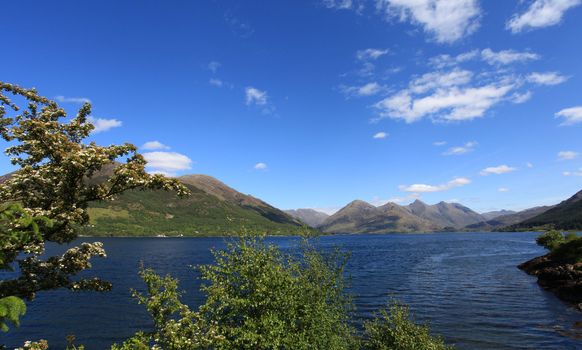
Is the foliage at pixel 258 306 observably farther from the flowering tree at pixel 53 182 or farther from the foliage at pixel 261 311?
the flowering tree at pixel 53 182

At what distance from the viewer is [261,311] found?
24.1 meters

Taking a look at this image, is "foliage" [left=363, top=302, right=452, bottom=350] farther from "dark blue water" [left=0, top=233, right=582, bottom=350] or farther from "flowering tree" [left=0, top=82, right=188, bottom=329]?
"flowering tree" [left=0, top=82, right=188, bottom=329]

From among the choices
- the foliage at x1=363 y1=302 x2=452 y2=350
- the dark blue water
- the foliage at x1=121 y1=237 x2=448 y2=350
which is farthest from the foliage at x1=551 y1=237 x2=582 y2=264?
the foliage at x1=121 y1=237 x2=448 y2=350

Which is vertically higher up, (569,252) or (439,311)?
(569,252)

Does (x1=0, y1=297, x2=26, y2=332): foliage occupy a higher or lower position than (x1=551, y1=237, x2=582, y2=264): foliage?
higher

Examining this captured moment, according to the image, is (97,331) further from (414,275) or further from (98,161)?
(414,275)

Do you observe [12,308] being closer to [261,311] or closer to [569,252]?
[261,311]

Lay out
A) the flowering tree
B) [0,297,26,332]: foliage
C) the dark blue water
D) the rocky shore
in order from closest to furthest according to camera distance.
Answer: [0,297,26,332]: foliage
the flowering tree
the dark blue water
the rocky shore

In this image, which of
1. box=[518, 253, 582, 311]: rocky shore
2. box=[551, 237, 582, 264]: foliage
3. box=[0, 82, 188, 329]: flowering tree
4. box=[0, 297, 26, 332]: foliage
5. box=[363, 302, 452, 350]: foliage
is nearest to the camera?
box=[0, 297, 26, 332]: foliage

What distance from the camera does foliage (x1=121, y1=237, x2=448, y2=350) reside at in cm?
1823

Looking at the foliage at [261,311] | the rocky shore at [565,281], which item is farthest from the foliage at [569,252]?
the foliage at [261,311]

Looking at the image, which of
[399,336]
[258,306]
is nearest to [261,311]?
[258,306]

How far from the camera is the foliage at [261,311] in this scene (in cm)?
1823

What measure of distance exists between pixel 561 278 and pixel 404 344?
7077 cm
